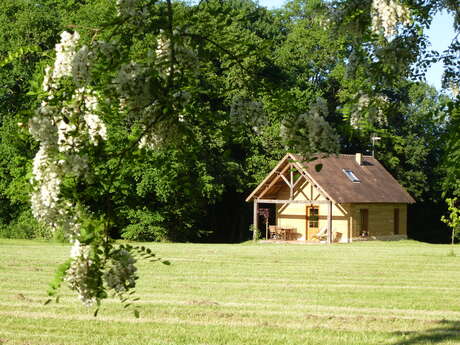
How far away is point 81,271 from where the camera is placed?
3908 mm

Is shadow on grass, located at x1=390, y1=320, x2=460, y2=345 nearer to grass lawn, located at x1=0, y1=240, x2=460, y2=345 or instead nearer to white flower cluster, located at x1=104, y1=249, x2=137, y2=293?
grass lawn, located at x1=0, y1=240, x2=460, y2=345

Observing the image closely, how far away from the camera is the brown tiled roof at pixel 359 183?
1292 inches

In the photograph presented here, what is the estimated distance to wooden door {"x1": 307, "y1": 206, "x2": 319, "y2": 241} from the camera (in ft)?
114

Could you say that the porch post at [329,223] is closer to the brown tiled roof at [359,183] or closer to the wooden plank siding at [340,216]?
the wooden plank siding at [340,216]

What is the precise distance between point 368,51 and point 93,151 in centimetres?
337

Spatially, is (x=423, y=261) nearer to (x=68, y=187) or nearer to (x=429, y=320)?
(x=429, y=320)

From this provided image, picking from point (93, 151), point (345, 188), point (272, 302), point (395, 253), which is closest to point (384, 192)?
point (345, 188)

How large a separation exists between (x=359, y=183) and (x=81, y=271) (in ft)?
105

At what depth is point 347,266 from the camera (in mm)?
17578

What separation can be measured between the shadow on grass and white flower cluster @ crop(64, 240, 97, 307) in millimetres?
4681

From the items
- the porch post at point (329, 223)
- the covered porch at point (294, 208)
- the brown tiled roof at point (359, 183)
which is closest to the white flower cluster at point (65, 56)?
the brown tiled roof at point (359, 183)

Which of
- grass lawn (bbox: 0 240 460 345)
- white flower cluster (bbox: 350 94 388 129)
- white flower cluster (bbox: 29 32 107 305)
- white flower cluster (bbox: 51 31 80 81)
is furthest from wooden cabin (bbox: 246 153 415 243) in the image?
white flower cluster (bbox: 51 31 80 81)

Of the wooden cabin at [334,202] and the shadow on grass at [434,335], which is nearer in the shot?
the shadow on grass at [434,335]

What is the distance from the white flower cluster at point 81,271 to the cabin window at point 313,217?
3110 centimetres
